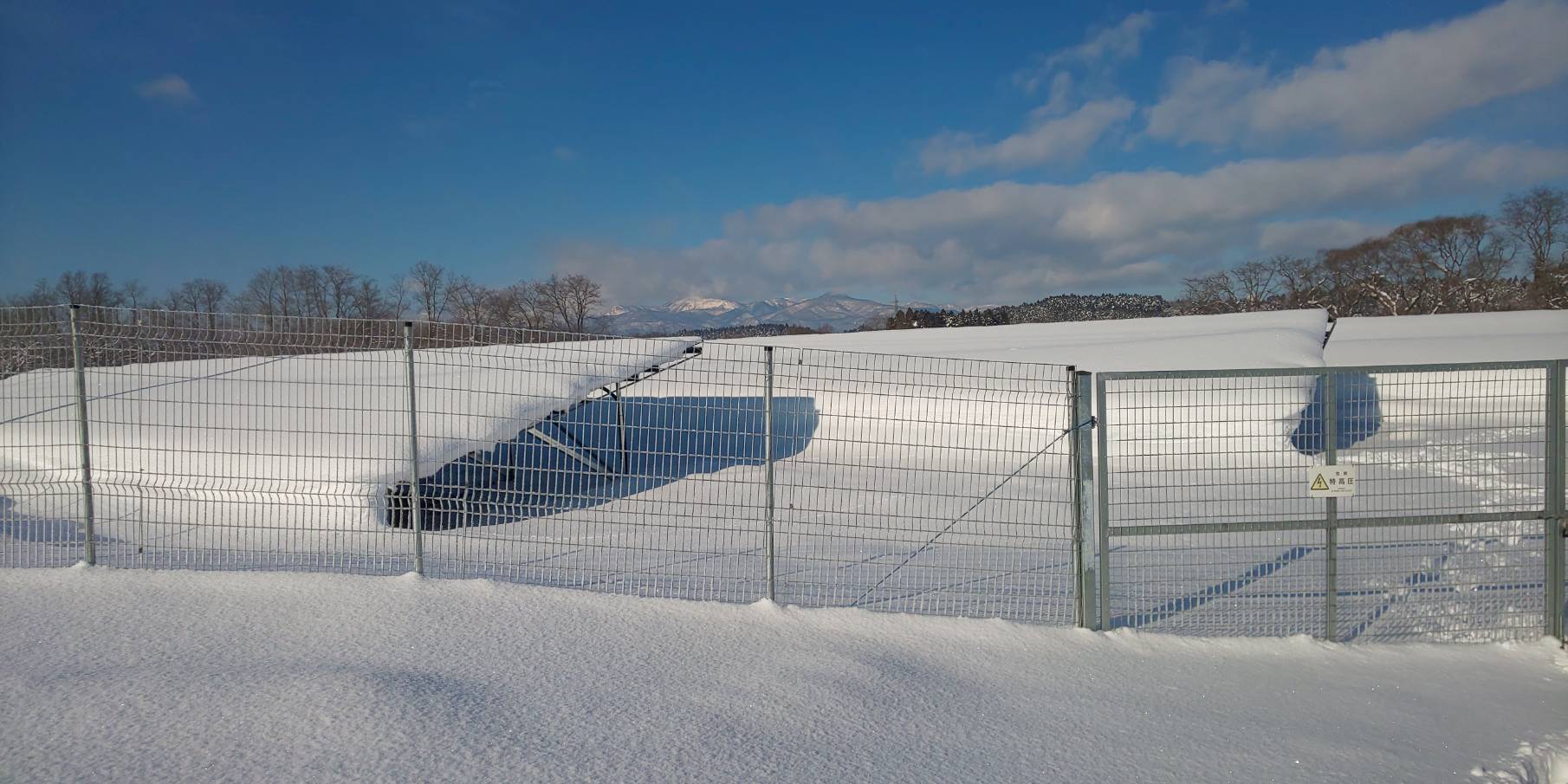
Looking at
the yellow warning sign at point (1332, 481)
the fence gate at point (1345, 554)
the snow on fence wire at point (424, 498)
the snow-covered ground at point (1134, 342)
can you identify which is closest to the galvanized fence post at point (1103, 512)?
the fence gate at point (1345, 554)

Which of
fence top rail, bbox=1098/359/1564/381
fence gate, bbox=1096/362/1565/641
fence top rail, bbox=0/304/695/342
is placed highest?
fence top rail, bbox=0/304/695/342

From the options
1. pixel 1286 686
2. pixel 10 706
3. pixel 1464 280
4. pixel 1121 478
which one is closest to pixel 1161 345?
pixel 1121 478

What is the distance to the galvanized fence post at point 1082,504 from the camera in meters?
4.63

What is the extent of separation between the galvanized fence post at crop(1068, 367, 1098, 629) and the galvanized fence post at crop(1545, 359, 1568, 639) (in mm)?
2658

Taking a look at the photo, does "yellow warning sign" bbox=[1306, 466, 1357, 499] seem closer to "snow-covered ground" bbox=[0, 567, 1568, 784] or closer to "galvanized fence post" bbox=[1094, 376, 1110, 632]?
"snow-covered ground" bbox=[0, 567, 1568, 784]

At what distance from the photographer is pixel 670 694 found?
353 centimetres

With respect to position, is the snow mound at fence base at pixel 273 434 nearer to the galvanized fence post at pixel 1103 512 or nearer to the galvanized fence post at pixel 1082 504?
the galvanized fence post at pixel 1082 504

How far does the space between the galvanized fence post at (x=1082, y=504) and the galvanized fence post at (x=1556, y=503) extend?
2658mm

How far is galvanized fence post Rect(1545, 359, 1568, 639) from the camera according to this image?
4828 millimetres

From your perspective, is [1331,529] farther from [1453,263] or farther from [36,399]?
[1453,263]

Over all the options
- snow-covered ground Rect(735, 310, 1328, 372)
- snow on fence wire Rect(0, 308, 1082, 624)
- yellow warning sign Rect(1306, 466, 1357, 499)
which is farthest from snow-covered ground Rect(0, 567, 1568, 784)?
snow-covered ground Rect(735, 310, 1328, 372)

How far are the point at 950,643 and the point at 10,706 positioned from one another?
391 cm

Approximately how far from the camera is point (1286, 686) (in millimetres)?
4121

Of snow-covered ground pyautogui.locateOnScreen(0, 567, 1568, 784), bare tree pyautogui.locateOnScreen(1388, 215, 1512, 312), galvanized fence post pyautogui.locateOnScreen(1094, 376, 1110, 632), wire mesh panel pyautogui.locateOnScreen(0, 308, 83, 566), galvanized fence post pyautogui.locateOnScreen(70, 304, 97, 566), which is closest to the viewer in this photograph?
snow-covered ground pyautogui.locateOnScreen(0, 567, 1568, 784)
